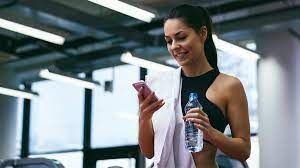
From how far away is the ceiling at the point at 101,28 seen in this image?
751 cm

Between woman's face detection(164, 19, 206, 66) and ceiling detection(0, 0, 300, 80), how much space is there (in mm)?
4252

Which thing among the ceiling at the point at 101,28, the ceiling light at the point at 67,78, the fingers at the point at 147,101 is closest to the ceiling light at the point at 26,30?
the ceiling at the point at 101,28

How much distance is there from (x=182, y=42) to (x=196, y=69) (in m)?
0.12

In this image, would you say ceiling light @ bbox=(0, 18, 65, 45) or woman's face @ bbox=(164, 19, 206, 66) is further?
ceiling light @ bbox=(0, 18, 65, 45)

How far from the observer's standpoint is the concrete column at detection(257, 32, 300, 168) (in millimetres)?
7578

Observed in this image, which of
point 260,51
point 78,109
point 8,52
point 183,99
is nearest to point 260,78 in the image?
point 260,51

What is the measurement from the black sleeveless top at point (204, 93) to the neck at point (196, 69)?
0.01 m

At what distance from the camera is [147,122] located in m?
1.43

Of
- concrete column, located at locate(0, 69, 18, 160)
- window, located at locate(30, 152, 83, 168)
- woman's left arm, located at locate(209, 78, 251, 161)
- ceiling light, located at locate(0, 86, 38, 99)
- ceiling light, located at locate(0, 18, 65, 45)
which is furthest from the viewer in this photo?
concrete column, located at locate(0, 69, 18, 160)

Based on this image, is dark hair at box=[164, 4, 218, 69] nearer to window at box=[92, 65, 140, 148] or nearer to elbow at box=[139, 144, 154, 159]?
elbow at box=[139, 144, 154, 159]

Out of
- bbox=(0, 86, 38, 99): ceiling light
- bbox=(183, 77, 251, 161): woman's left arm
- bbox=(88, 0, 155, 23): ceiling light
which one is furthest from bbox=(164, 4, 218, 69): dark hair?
bbox=(0, 86, 38, 99): ceiling light

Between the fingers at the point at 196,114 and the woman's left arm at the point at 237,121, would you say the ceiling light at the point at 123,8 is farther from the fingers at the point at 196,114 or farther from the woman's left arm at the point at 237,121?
the fingers at the point at 196,114

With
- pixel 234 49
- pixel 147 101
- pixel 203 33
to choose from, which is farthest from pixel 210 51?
pixel 234 49

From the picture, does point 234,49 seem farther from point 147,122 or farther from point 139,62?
point 147,122
